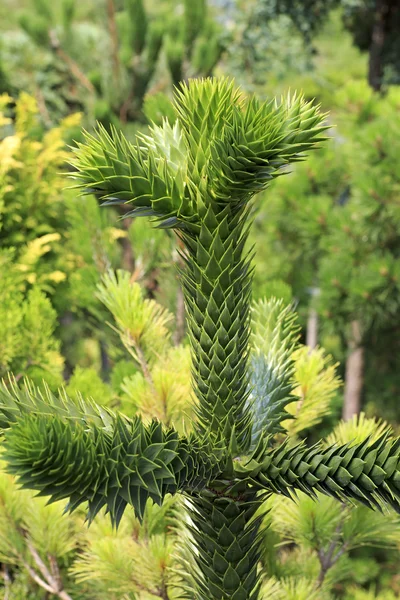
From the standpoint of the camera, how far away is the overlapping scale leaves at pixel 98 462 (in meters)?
0.47

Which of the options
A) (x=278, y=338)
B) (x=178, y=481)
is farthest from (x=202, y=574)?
(x=278, y=338)

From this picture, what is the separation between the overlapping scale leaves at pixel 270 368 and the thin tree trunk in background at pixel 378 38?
9.67ft

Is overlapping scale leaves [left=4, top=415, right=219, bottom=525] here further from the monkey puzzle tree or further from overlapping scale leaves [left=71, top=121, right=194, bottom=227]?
overlapping scale leaves [left=71, top=121, right=194, bottom=227]

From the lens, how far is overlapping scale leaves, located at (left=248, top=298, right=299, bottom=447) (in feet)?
2.55

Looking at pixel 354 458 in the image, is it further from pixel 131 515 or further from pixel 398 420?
pixel 398 420

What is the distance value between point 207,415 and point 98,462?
0.68ft

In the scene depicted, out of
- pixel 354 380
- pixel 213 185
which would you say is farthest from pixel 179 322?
pixel 354 380

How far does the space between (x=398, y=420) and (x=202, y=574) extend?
322cm

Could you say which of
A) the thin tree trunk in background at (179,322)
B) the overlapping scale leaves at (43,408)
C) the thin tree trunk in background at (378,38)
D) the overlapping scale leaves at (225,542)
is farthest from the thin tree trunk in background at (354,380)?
the overlapping scale leaves at (43,408)

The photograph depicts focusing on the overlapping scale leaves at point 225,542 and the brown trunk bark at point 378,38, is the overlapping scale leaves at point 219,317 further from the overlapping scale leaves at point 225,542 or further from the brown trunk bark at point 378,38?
the brown trunk bark at point 378,38

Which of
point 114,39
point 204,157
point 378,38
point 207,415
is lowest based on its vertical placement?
point 207,415

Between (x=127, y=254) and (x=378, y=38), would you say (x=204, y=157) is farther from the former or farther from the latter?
(x=378, y=38)

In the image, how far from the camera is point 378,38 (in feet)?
10.9

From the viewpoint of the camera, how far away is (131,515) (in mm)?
1053
